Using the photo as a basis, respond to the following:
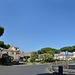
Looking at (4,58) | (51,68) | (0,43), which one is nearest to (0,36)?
(4,58)

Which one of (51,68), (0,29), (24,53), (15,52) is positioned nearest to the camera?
(51,68)

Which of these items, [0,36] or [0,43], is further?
[0,43]

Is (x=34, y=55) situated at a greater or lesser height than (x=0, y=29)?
lesser

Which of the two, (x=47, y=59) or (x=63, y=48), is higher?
(x=63, y=48)

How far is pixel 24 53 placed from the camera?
90.1 m

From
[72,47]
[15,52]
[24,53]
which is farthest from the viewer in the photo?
[24,53]

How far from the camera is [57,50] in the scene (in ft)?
234

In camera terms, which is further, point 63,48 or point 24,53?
point 24,53

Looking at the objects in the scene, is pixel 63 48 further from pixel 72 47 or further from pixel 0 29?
pixel 0 29

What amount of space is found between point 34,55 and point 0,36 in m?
17.0

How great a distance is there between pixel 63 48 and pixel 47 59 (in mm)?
32835

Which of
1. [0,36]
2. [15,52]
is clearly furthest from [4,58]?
[15,52]

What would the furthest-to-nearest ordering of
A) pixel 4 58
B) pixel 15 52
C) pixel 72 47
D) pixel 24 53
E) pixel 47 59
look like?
1. pixel 24 53
2. pixel 72 47
3. pixel 15 52
4. pixel 47 59
5. pixel 4 58

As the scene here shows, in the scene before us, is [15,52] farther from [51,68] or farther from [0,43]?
[51,68]
